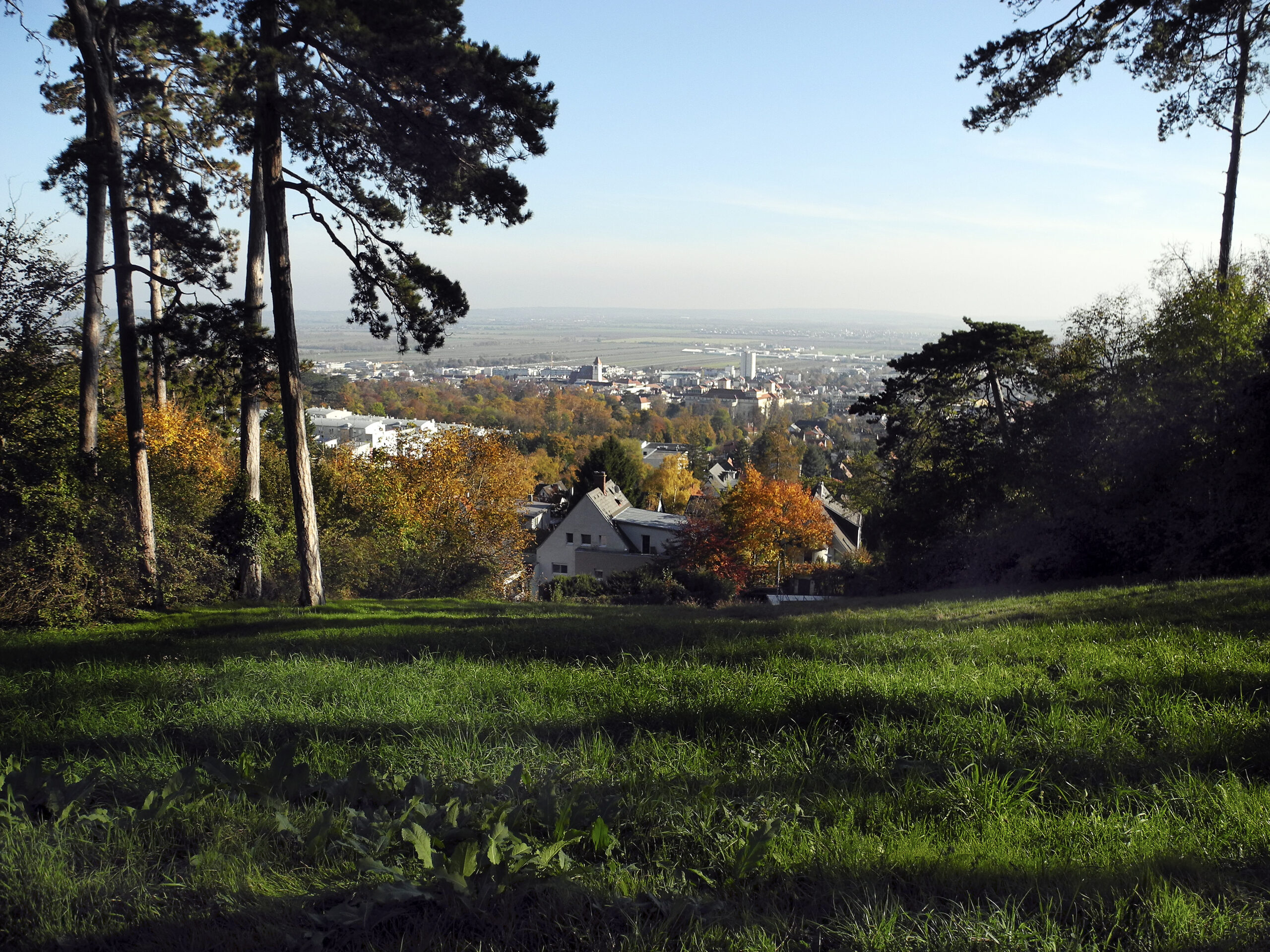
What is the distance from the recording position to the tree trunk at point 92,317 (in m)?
14.9

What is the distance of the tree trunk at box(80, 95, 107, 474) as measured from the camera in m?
14.9

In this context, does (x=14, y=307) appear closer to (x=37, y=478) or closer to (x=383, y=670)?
(x=37, y=478)

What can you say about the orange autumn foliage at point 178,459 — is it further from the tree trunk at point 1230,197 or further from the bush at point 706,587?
the tree trunk at point 1230,197

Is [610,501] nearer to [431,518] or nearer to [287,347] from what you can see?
[431,518]

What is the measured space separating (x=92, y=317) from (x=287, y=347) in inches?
149

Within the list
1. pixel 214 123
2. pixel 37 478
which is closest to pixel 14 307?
pixel 37 478

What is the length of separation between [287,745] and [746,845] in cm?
216

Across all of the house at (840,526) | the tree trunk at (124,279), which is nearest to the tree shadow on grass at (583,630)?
the tree trunk at (124,279)

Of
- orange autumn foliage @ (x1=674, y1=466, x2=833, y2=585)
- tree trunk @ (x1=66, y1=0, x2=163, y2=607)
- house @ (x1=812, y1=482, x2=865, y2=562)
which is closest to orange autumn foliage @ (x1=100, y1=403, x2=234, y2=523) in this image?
tree trunk @ (x1=66, y1=0, x2=163, y2=607)

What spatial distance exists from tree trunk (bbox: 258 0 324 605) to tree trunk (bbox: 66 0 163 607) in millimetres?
2456

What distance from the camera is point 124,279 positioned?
49.4ft

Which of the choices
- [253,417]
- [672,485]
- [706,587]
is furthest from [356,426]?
[253,417]

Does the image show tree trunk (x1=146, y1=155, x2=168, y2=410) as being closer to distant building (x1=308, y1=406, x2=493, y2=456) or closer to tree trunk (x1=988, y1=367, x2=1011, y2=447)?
tree trunk (x1=988, y1=367, x2=1011, y2=447)

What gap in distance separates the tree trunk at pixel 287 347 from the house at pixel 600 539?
3165 centimetres
